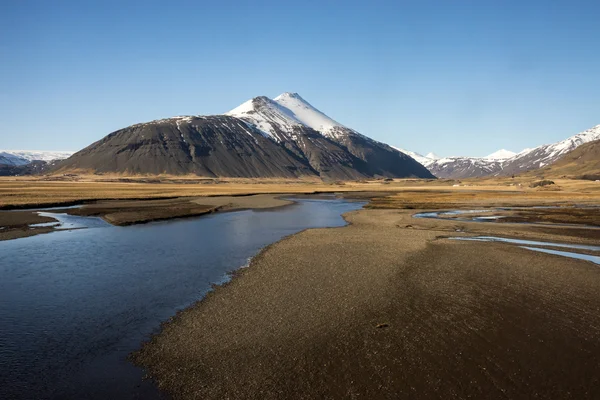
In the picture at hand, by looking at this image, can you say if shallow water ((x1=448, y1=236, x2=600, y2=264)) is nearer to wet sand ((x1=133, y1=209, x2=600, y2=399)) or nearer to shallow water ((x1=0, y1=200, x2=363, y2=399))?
wet sand ((x1=133, y1=209, x2=600, y2=399))

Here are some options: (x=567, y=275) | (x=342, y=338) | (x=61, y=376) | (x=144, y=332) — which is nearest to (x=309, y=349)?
(x=342, y=338)

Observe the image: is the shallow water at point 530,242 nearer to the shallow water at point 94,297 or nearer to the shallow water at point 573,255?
the shallow water at point 573,255

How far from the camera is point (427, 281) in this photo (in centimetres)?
2373

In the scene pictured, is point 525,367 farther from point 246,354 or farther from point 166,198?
point 166,198

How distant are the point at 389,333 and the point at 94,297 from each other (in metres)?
14.7

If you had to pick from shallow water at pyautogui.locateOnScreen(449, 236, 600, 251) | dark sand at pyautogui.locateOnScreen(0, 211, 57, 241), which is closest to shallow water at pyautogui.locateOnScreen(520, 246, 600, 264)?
shallow water at pyautogui.locateOnScreen(449, 236, 600, 251)

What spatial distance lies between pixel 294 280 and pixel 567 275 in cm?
1703

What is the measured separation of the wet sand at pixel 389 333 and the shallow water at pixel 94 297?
1.34 m

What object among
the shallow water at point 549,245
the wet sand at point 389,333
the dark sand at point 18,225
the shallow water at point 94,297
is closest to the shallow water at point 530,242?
the shallow water at point 549,245

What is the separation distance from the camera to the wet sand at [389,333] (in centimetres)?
1242

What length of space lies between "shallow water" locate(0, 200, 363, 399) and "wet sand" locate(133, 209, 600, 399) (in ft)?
4.39

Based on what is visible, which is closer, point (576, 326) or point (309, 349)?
point (309, 349)

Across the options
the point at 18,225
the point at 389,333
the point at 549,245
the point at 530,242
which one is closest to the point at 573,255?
the point at 549,245

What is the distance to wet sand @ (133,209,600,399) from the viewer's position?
1242 centimetres
